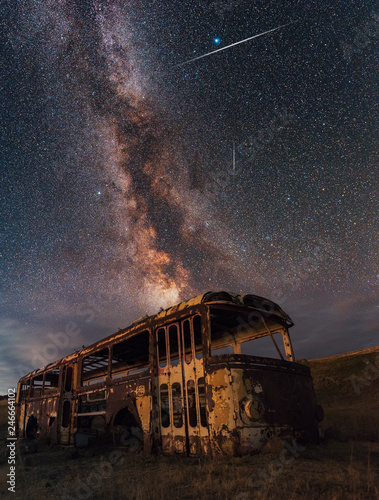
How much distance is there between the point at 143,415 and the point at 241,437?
2.42 meters

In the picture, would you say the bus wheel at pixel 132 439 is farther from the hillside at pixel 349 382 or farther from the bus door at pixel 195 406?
the hillside at pixel 349 382

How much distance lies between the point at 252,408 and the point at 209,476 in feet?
5.02

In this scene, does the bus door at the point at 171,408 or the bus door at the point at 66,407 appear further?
the bus door at the point at 66,407

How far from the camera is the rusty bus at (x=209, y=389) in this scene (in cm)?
594

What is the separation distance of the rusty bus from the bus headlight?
16 mm

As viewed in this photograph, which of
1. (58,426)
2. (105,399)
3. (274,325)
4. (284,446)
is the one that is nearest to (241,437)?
(284,446)

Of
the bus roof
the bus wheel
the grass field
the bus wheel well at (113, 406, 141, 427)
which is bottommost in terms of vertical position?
the grass field

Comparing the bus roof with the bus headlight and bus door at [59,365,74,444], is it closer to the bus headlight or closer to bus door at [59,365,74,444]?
the bus headlight

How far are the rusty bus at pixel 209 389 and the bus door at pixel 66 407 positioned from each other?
879 millimetres

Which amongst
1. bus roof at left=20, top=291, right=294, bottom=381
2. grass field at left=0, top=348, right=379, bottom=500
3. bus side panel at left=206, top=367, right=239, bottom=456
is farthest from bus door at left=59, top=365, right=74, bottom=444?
bus side panel at left=206, top=367, right=239, bottom=456

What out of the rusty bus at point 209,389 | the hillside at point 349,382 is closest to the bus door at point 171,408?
the rusty bus at point 209,389

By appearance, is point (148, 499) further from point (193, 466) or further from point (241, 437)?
point (241, 437)

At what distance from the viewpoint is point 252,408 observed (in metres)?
5.89

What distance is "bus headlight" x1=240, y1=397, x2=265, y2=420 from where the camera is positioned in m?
5.85
